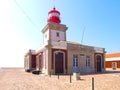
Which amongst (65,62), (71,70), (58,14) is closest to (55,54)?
(65,62)

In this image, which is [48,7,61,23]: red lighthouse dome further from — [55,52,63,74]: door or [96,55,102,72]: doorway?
[96,55,102,72]: doorway

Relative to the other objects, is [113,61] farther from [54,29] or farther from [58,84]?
[58,84]

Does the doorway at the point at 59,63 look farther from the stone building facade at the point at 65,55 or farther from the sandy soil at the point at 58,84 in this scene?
the sandy soil at the point at 58,84

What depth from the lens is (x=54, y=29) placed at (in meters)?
30.9

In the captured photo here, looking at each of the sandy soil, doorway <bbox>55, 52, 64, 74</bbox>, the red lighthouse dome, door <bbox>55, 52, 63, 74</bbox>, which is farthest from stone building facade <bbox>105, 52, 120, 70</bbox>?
the sandy soil

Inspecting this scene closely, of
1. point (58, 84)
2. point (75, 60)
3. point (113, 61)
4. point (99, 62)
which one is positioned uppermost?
point (75, 60)

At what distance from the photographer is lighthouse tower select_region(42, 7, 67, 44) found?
3053 centimetres

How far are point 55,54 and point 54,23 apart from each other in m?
9.02

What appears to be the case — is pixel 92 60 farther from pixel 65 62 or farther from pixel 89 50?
pixel 65 62

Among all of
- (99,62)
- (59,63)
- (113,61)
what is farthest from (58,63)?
(113,61)

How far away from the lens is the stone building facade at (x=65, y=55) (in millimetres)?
23562

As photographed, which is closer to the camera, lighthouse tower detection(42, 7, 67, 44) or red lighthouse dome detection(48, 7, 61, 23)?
lighthouse tower detection(42, 7, 67, 44)

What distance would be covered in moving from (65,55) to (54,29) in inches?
321

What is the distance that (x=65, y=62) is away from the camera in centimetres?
2445
